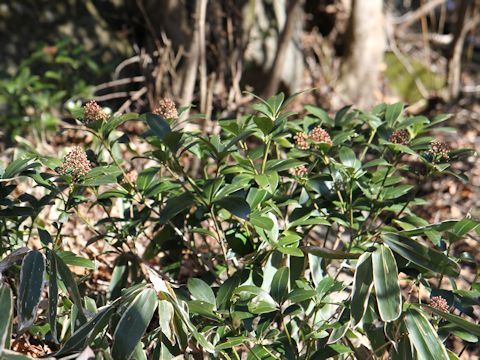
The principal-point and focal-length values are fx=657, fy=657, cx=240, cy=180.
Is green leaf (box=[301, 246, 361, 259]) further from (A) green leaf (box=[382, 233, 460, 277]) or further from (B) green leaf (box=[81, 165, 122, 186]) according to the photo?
(B) green leaf (box=[81, 165, 122, 186])

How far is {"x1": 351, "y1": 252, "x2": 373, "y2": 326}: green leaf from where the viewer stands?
67.5 inches

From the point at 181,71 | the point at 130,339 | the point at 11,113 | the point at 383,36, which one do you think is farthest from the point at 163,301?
the point at 383,36

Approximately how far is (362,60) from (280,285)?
12.5ft

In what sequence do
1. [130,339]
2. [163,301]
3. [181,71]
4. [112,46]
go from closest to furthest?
[130,339]
[163,301]
[181,71]
[112,46]

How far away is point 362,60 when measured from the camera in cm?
536

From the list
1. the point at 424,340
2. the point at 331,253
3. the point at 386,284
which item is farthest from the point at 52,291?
the point at 424,340

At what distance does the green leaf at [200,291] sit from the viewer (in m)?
1.92

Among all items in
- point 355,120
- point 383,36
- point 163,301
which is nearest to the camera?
point 163,301

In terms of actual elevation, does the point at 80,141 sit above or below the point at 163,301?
below

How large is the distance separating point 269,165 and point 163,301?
0.63 meters

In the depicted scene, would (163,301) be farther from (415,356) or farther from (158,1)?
(158,1)

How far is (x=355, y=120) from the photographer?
263 centimetres

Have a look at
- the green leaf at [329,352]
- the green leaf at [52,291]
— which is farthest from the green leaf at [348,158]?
the green leaf at [52,291]

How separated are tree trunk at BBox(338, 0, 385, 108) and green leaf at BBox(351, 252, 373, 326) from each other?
3656mm
